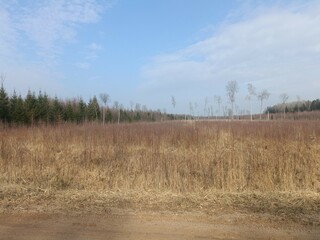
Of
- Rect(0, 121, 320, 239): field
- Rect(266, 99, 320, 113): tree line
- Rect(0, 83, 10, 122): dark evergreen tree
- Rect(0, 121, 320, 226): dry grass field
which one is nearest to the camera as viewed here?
Rect(0, 121, 320, 239): field

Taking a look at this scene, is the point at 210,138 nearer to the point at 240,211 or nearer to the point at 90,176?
the point at 90,176

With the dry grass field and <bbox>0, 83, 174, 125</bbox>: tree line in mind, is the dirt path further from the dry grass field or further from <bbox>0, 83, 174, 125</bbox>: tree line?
<bbox>0, 83, 174, 125</bbox>: tree line

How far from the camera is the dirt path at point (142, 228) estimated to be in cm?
481

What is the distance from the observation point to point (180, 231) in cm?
499

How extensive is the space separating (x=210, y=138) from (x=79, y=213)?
9.30 meters

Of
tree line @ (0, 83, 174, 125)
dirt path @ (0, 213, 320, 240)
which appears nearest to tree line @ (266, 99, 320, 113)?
tree line @ (0, 83, 174, 125)

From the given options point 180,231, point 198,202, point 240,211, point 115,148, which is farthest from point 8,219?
point 115,148

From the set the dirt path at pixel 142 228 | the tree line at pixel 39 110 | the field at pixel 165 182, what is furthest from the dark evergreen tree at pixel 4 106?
the dirt path at pixel 142 228

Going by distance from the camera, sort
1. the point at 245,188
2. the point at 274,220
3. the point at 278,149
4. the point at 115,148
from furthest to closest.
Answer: the point at 115,148
the point at 278,149
the point at 245,188
the point at 274,220

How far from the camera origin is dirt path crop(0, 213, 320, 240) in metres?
4.81

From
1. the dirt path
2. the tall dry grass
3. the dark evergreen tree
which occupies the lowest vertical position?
the dirt path

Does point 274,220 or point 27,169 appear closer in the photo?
point 274,220

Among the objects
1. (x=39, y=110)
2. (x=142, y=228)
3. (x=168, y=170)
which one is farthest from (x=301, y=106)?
(x=142, y=228)

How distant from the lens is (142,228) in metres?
5.13
